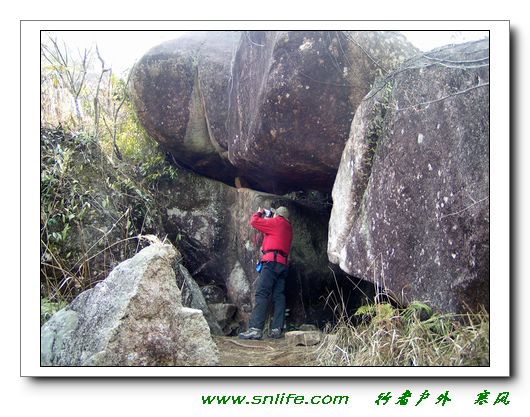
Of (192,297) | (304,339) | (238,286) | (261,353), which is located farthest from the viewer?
(238,286)

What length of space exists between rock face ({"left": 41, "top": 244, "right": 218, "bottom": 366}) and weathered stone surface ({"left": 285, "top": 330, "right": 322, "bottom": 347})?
1.51 meters

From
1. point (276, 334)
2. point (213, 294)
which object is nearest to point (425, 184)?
point (276, 334)

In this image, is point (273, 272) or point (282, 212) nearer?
point (273, 272)

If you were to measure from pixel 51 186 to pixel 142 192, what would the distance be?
157 centimetres

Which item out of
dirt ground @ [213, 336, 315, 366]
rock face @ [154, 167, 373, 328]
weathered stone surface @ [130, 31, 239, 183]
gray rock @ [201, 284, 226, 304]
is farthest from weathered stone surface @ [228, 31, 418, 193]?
gray rock @ [201, 284, 226, 304]

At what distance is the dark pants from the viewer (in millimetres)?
7324

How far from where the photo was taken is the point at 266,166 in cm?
776

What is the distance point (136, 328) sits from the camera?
4938 mm

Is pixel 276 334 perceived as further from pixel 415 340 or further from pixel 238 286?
pixel 415 340

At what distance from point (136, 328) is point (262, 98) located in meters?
3.20

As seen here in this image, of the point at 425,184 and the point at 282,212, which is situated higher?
the point at 425,184

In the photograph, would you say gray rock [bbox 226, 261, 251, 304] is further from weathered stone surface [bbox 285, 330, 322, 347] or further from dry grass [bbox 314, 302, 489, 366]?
dry grass [bbox 314, 302, 489, 366]

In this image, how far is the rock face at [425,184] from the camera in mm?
4535
